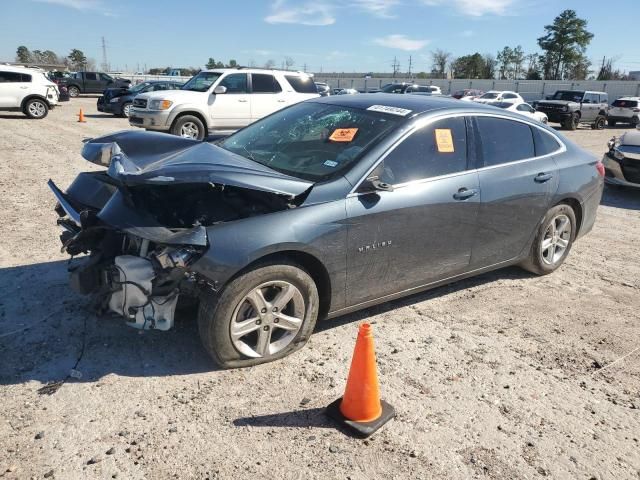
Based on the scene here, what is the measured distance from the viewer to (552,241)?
5.19 metres

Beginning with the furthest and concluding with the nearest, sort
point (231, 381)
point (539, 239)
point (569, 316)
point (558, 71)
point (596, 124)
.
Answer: point (558, 71) → point (596, 124) → point (539, 239) → point (569, 316) → point (231, 381)

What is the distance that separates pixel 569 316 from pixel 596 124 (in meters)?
26.5

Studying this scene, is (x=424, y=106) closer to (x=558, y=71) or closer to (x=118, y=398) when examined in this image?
(x=118, y=398)

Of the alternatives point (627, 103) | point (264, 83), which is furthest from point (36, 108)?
point (627, 103)

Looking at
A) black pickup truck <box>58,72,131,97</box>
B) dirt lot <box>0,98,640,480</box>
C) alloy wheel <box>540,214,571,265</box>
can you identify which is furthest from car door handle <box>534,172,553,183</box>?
black pickup truck <box>58,72,131,97</box>

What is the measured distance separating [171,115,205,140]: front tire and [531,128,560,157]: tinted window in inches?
376

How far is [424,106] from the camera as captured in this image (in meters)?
4.21

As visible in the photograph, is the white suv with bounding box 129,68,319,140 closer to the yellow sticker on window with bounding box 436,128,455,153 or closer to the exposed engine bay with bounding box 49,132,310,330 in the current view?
the yellow sticker on window with bounding box 436,128,455,153

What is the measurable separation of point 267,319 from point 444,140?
2042 millimetres

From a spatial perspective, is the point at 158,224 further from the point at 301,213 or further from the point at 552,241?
the point at 552,241

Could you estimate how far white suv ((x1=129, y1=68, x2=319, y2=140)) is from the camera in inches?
500

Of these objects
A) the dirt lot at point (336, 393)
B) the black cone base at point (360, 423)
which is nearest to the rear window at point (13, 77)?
the dirt lot at point (336, 393)

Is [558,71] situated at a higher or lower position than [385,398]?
higher

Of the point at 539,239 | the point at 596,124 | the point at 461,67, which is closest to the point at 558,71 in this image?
the point at 461,67
